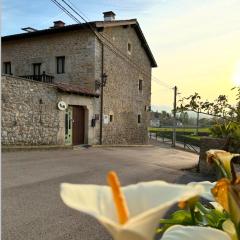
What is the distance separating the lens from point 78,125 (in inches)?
674

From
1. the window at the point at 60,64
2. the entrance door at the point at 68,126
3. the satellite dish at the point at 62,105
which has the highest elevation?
the window at the point at 60,64

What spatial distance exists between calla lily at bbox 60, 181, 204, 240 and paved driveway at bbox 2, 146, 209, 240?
13.3 feet

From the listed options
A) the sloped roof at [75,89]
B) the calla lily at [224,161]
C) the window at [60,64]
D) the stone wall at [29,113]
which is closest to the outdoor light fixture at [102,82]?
the sloped roof at [75,89]

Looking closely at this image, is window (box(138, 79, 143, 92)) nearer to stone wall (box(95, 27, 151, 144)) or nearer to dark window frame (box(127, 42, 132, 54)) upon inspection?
stone wall (box(95, 27, 151, 144))

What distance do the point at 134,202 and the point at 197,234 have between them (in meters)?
0.24

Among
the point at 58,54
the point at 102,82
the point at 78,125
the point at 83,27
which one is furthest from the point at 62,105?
the point at 83,27

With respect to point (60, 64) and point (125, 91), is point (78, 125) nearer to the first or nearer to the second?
point (60, 64)

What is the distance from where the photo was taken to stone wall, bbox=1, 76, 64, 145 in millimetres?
12891

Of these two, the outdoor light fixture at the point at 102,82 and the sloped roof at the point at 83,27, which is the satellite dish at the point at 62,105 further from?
Answer: the sloped roof at the point at 83,27

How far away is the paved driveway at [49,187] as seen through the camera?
4.63 metres

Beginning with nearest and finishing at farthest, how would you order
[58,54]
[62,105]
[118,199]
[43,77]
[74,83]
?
[118,199] → [62,105] → [43,77] → [74,83] → [58,54]

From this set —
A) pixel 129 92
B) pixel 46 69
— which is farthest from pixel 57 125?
pixel 129 92

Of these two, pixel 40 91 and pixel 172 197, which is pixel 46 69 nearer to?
pixel 40 91

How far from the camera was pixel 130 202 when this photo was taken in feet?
1.83
